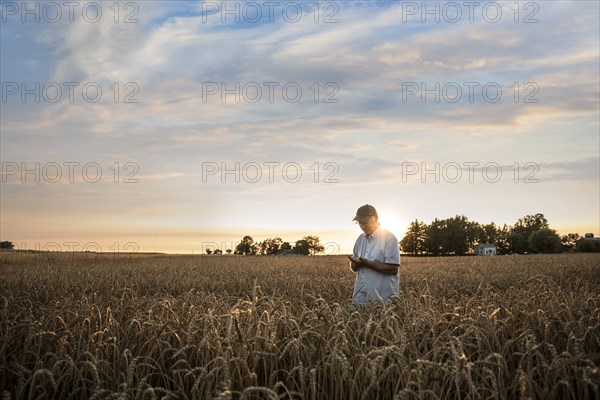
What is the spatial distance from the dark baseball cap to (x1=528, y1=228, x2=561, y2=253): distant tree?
129 metres

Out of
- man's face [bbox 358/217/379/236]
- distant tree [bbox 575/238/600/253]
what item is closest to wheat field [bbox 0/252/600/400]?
man's face [bbox 358/217/379/236]

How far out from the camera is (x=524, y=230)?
15450 cm

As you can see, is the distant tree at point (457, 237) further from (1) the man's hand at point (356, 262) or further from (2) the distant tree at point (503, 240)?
(1) the man's hand at point (356, 262)

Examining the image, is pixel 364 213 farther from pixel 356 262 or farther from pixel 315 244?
pixel 315 244

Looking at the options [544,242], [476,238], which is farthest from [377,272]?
[476,238]

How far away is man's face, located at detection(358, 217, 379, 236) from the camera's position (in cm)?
782

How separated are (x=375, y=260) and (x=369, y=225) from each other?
20.0 inches

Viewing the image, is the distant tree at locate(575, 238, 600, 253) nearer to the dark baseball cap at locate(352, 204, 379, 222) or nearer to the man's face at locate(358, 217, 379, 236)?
the man's face at locate(358, 217, 379, 236)

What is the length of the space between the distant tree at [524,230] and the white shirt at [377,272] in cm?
13523


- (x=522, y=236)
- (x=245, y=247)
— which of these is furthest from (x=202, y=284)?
(x=522, y=236)

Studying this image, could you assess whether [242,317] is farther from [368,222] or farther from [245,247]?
[245,247]

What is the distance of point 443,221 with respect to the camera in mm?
142750

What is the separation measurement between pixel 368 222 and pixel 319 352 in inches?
127

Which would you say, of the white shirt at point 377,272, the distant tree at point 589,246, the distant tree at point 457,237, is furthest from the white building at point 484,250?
the white shirt at point 377,272
